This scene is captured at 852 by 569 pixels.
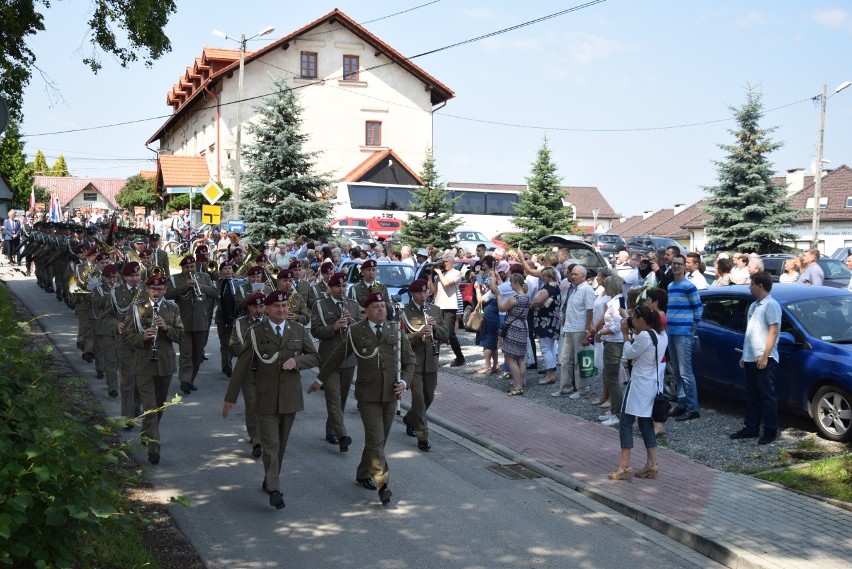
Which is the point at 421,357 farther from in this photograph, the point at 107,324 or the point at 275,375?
the point at 107,324

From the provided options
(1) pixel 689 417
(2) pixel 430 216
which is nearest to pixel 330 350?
(1) pixel 689 417

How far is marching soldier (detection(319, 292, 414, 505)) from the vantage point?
325 inches

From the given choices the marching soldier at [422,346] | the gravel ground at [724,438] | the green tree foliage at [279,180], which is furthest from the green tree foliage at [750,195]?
the marching soldier at [422,346]

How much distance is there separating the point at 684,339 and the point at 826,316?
1691 mm

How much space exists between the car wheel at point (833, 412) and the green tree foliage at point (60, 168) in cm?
14370

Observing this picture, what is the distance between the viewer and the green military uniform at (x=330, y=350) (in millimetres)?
10320

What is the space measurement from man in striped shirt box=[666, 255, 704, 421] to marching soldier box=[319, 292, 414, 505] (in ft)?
13.5

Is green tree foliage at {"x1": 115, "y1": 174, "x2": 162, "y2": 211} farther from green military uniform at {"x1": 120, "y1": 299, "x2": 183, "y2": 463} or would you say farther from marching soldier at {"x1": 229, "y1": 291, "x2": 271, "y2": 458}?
marching soldier at {"x1": 229, "y1": 291, "x2": 271, "y2": 458}

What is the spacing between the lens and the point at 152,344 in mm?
9555

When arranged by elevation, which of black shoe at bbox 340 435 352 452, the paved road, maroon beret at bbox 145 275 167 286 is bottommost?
the paved road

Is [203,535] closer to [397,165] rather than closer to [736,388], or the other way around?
[736,388]

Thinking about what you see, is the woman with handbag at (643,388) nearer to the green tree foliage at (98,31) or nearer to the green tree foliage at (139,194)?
the green tree foliage at (98,31)

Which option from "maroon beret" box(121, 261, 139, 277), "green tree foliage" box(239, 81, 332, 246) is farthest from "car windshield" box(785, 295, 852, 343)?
"green tree foliage" box(239, 81, 332, 246)

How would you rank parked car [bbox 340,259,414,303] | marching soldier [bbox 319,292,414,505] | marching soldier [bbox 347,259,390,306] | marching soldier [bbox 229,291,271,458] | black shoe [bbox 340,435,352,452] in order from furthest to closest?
parked car [bbox 340,259,414,303]
marching soldier [bbox 347,259,390,306]
black shoe [bbox 340,435,352,452]
marching soldier [bbox 229,291,271,458]
marching soldier [bbox 319,292,414,505]
